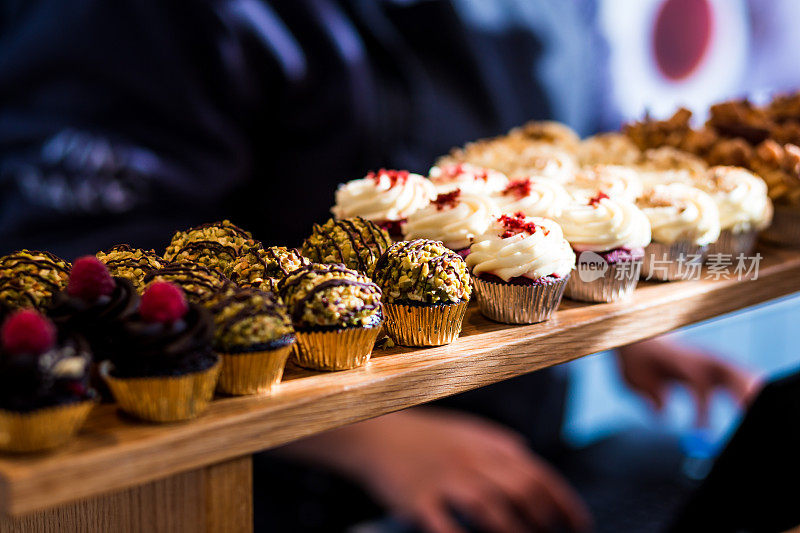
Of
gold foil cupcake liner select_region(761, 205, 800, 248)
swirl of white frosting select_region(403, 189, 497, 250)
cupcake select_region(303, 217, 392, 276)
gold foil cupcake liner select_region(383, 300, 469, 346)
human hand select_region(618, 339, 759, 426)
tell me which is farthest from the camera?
human hand select_region(618, 339, 759, 426)

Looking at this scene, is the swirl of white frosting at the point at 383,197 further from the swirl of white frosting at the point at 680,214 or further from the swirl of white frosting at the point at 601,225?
the swirl of white frosting at the point at 680,214

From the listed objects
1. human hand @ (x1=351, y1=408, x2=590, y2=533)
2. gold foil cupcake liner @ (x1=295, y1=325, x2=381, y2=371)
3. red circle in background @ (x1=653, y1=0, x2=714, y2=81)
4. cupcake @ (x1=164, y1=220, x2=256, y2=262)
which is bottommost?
human hand @ (x1=351, y1=408, x2=590, y2=533)

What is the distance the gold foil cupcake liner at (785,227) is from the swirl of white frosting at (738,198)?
165mm

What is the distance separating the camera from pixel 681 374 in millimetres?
3961

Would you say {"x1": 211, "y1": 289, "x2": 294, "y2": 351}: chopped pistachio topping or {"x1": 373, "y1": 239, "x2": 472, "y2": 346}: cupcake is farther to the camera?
{"x1": 373, "y1": 239, "x2": 472, "y2": 346}: cupcake

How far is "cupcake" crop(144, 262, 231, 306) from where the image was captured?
115cm

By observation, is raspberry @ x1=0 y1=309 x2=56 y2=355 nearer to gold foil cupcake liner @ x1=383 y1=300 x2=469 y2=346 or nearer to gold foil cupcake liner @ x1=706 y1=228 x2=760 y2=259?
gold foil cupcake liner @ x1=383 y1=300 x2=469 y2=346

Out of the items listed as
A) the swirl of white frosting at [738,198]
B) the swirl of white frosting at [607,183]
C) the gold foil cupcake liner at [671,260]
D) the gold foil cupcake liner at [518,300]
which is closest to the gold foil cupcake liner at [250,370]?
the gold foil cupcake liner at [518,300]

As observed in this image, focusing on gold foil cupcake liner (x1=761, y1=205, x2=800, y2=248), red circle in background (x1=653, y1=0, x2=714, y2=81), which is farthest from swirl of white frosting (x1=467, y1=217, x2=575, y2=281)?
red circle in background (x1=653, y1=0, x2=714, y2=81)

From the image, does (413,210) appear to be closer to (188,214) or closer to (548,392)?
(188,214)

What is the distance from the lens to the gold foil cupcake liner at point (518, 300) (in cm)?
148

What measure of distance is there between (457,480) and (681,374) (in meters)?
1.52

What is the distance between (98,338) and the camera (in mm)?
1062

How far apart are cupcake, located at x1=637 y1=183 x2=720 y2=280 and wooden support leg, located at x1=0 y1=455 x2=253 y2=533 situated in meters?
1.19
